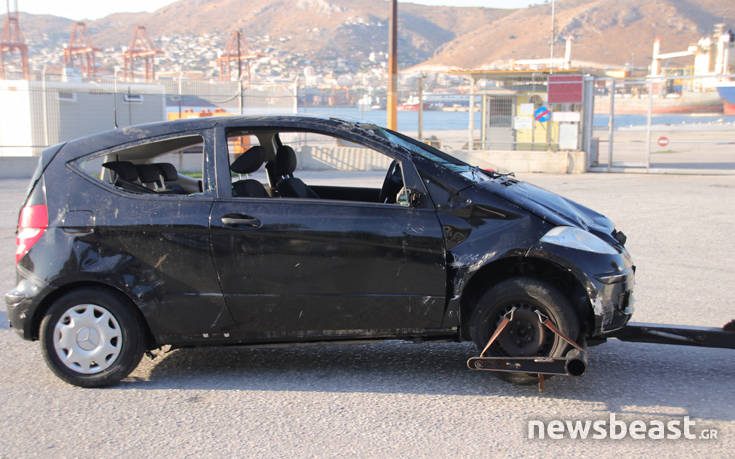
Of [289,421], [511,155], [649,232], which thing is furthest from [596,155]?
[289,421]

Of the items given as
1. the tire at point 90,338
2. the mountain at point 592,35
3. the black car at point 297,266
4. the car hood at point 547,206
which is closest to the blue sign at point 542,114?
the car hood at point 547,206

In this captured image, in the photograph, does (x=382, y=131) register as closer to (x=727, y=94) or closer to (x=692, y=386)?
(x=692, y=386)

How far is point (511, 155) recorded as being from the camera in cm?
2086

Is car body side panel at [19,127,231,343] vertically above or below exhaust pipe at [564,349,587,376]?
above

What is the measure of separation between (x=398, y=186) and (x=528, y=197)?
84cm

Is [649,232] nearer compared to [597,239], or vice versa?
[597,239]

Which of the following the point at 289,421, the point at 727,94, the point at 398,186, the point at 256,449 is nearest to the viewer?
the point at 256,449

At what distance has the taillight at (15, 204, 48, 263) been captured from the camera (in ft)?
14.9

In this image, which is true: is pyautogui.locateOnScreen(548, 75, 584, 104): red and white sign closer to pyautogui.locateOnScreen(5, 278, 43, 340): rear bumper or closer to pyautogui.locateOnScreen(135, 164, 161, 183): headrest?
pyautogui.locateOnScreen(135, 164, 161, 183): headrest

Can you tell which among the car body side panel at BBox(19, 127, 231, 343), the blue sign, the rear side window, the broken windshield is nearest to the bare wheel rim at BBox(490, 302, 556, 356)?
the broken windshield

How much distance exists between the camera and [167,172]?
5.28 meters

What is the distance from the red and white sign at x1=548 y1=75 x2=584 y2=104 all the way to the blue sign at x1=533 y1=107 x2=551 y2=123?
0.47 meters

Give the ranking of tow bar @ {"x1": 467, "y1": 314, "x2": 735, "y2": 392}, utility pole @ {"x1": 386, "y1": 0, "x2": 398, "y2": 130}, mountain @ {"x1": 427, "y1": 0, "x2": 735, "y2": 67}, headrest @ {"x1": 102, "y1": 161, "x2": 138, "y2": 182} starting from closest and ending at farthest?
tow bar @ {"x1": 467, "y1": 314, "x2": 735, "y2": 392}
headrest @ {"x1": 102, "y1": 161, "x2": 138, "y2": 182}
utility pole @ {"x1": 386, "y1": 0, "x2": 398, "y2": 130}
mountain @ {"x1": 427, "y1": 0, "x2": 735, "y2": 67}

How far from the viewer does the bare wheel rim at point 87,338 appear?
446cm
